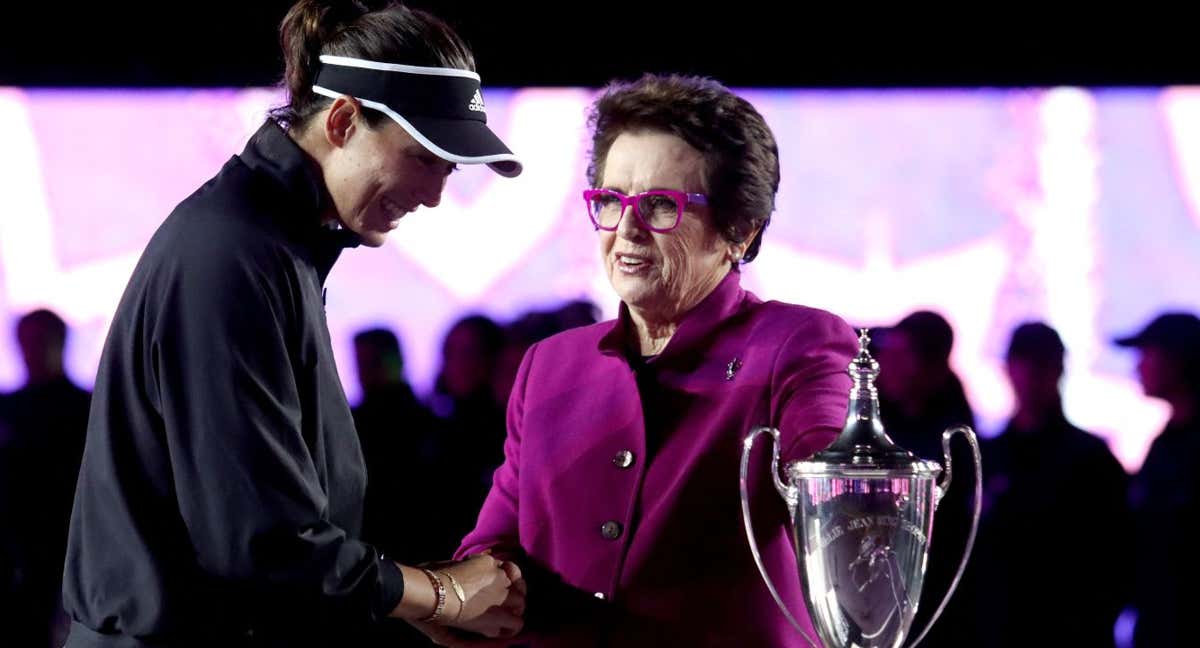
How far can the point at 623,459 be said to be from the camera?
7.42 feet

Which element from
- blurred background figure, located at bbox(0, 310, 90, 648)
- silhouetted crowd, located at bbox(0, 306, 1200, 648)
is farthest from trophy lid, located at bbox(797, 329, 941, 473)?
blurred background figure, located at bbox(0, 310, 90, 648)

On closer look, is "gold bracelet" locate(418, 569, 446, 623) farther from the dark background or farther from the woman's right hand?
the dark background

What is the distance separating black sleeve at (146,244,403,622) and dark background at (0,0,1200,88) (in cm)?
361

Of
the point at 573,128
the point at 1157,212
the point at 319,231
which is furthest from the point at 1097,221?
the point at 319,231

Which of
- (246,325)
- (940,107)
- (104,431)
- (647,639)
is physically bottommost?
(647,639)

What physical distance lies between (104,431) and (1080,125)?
13.7ft

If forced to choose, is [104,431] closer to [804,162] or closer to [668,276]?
[668,276]

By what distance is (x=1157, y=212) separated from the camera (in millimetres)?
5352

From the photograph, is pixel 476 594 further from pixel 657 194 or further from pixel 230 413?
pixel 657 194

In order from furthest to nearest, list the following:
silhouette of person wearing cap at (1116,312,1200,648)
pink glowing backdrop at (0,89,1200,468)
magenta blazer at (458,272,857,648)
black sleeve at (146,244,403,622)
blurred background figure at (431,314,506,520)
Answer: pink glowing backdrop at (0,89,1200,468) → blurred background figure at (431,314,506,520) → silhouette of person wearing cap at (1116,312,1200,648) → magenta blazer at (458,272,857,648) → black sleeve at (146,244,403,622)

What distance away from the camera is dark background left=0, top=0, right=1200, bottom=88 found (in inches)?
216

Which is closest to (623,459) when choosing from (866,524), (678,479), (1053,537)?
(678,479)

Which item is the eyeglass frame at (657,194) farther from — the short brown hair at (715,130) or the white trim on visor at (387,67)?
the white trim on visor at (387,67)

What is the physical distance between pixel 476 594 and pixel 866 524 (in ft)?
2.32
